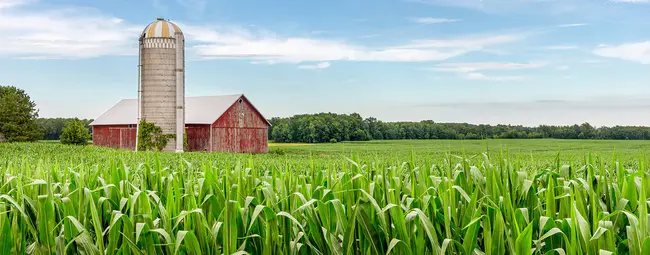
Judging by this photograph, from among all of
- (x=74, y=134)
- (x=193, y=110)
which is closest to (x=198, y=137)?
(x=193, y=110)

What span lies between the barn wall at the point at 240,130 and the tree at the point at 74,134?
1481 cm

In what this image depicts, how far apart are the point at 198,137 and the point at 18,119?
28.9 metres

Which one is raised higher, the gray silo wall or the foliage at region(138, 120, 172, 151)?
the gray silo wall

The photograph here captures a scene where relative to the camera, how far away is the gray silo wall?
3025 cm

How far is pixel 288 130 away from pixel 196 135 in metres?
18.1

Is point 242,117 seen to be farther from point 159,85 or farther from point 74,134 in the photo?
point 74,134

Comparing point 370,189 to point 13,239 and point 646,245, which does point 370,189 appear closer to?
point 646,245

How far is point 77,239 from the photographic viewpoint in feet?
9.78

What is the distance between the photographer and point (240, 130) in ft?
120

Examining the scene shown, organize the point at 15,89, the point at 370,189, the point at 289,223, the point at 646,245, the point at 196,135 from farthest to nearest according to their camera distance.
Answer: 1. the point at 15,89
2. the point at 196,135
3. the point at 370,189
4. the point at 289,223
5. the point at 646,245

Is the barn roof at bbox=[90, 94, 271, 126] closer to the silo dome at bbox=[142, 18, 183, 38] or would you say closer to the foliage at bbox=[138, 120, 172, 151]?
the foliage at bbox=[138, 120, 172, 151]

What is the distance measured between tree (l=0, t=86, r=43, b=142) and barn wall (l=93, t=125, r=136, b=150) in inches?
622

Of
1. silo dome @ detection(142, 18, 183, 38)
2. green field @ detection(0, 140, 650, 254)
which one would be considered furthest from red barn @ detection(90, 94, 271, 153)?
green field @ detection(0, 140, 650, 254)

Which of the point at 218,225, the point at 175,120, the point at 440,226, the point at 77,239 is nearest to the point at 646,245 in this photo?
the point at 440,226
